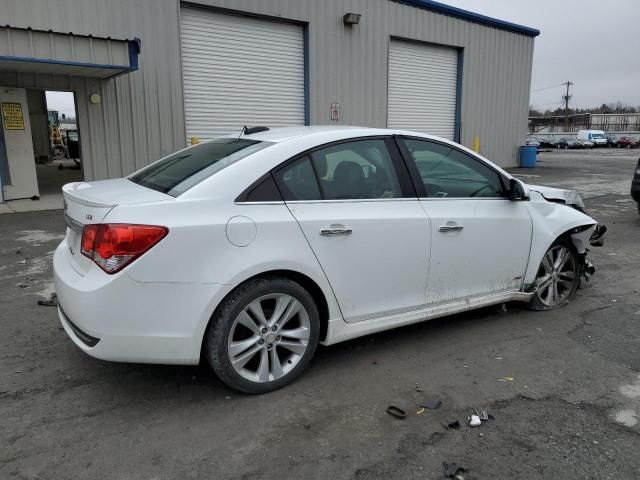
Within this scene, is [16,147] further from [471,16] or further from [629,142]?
[629,142]

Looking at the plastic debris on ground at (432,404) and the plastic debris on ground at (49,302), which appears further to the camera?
the plastic debris on ground at (49,302)

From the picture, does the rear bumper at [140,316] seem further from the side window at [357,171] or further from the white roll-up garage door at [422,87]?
the white roll-up garage door at [422,87]

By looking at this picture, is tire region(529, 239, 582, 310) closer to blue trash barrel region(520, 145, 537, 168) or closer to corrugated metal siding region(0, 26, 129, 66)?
corrugated metal siding region(0, 26, 129, 66)

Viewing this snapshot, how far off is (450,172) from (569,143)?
61.5 meters

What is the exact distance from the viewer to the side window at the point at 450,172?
12.6ft

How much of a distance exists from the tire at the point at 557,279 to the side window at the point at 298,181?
2.36 metres

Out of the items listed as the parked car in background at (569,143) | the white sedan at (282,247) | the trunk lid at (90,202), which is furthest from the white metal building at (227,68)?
the parked car in background at (569,143)

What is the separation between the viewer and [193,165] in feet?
11.5

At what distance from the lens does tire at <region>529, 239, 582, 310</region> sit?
4.61 m

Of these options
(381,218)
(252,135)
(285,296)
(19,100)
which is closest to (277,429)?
(285,296)

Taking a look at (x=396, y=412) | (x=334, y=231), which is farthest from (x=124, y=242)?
(x=396, y=412)

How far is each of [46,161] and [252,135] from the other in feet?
71.6

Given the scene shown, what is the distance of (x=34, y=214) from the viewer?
31.7 ft

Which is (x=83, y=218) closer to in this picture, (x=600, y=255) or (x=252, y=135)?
(x=252, y=135)
